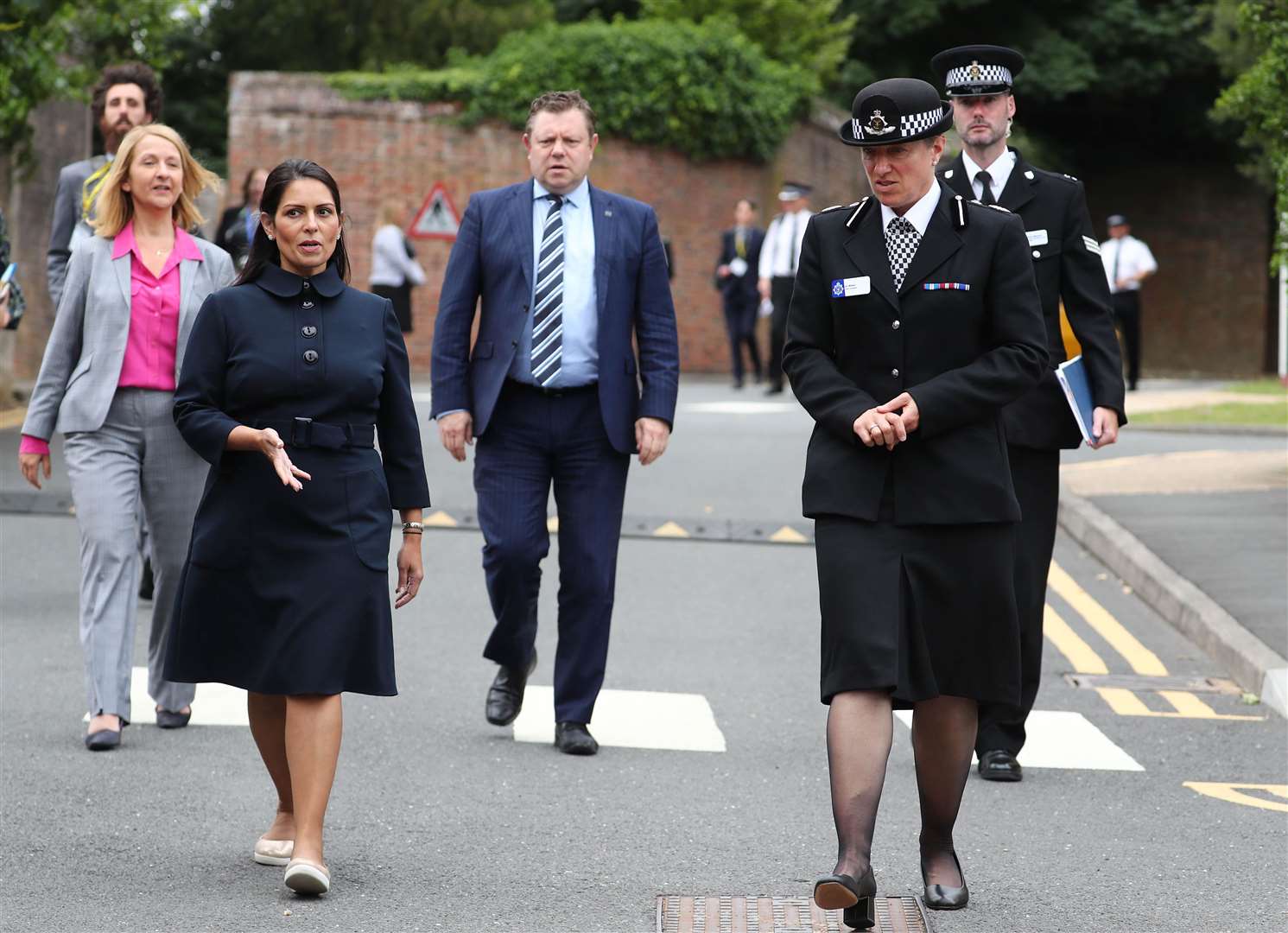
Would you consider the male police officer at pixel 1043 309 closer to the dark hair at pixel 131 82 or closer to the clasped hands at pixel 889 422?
the clasped hands at pixel 889 422

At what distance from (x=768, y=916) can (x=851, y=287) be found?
60.2 inches

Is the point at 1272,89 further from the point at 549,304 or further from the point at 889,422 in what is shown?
the point at 889,422

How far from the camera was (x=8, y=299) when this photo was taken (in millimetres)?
8312

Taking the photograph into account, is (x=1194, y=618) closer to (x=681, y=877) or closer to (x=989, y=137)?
(x=989, y=137)

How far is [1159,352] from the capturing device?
47.8 m

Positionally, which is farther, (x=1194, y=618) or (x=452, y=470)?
(x=452, y=470)

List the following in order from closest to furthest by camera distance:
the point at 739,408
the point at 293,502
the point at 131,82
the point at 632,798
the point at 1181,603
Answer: the point at 293,502 → the point at 632,798 → the point at 131,82 → the point at 1181,603 → the point at 739,408

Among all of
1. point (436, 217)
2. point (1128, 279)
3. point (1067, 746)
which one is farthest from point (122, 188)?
point (1128, 279)

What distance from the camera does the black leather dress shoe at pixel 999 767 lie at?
7.00 metres

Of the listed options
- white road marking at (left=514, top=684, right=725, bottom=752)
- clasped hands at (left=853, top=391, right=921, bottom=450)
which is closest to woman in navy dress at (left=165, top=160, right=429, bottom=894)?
clasped hands at (left=853, top=391, right=921, bottom=450)

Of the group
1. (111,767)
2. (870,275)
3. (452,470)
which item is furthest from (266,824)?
(452,470)

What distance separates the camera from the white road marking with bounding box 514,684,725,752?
24.5 ft

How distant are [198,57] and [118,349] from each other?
120 ft

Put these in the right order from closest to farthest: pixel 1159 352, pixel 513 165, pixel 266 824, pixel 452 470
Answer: pixel 266 824
pixel 452 470
pixel 513 165
pixel 1159 352
